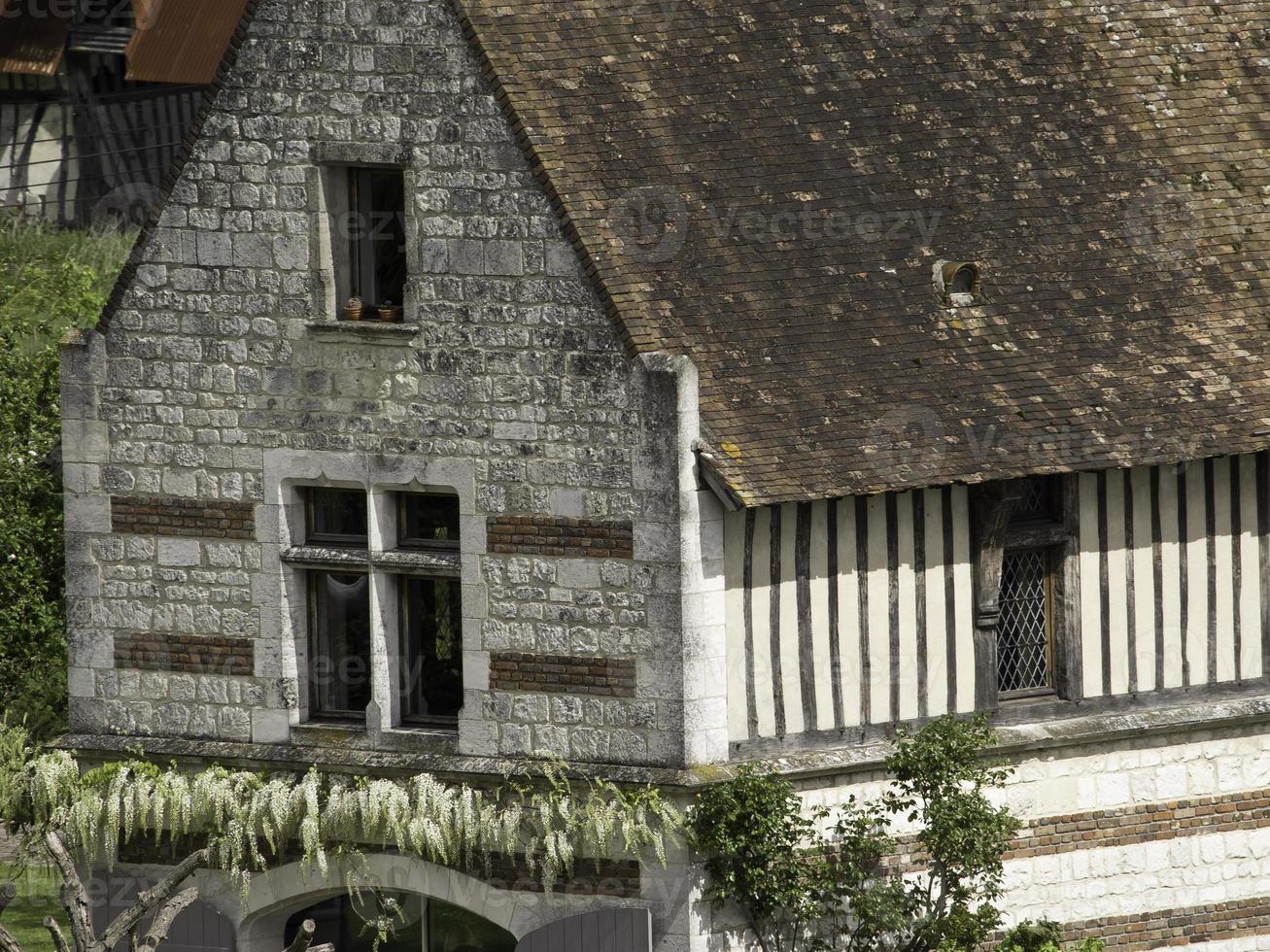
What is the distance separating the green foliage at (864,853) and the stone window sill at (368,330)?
3.23 metres

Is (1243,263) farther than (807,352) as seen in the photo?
Yes

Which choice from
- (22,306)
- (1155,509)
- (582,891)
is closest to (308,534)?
(582,891)

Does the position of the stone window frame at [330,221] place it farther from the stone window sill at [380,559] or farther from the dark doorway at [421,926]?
the dark doorway at [421,926]

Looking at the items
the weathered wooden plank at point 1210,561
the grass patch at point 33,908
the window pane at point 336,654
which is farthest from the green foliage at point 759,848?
the grass patch at point 33,908

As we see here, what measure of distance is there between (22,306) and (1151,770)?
1119 cm

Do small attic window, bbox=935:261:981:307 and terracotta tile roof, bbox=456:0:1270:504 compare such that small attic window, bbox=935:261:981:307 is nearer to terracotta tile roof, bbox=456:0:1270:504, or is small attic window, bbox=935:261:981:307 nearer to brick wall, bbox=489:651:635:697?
terracotta tile roof, bbox=456:0:1270:504

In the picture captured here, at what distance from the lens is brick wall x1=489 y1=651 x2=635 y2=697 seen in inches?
647

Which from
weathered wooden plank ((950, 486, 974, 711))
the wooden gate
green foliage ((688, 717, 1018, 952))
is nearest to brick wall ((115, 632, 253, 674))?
the wooden gate

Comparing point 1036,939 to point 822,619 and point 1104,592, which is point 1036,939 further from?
point 822,619

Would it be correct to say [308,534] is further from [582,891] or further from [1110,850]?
[1110,850]

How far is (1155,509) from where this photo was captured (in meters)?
17.7

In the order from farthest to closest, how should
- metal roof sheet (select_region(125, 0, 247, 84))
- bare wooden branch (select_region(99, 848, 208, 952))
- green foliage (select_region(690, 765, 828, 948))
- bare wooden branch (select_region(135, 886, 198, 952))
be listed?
metal roof sheet (select_region(125, 0, 247, 84))
green foliage (select_region(690, 765, 828, 948))
bare wooden branch (select_region(99, 848, 208, 952))
bare wooden branch (select_region(135, 886, 198, 952))

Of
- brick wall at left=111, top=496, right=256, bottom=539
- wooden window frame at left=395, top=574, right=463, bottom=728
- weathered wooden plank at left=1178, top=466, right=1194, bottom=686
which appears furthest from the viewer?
weathered wooden plank at left=1178, top=466, right=1194, bottom=686

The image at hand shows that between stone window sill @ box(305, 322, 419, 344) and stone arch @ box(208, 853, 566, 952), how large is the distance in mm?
3063
